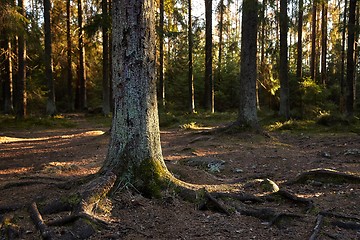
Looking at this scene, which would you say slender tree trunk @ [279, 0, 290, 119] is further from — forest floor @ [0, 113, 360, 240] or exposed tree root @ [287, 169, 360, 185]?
exposed tree root @ [287, 169, 360, 185]

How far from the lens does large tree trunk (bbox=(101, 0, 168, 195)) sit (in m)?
4.77

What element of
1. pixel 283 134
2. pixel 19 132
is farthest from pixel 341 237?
pixel 19 132

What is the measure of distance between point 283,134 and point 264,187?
30.0ft

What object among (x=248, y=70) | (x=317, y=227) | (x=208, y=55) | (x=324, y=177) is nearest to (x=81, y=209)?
(x=317, y=227)

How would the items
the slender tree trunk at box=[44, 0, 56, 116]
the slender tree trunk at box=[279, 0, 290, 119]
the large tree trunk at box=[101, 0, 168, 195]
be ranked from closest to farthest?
the large tree trunk at box=[101, 0, 168, 195] → the slender tree trunk at box=[279, 0, 290, 119] → the slender tree trunk at box=[44, 0, 56, 116]

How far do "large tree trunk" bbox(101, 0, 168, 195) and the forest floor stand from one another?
37 cm

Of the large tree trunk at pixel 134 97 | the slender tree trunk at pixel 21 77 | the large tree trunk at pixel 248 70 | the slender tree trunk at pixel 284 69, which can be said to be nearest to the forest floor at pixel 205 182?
the large tree trunk at pixel 134 97

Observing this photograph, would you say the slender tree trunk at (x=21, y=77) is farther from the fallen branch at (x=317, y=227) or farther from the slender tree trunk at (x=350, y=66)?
the fallen branch at (x=317, y=227)

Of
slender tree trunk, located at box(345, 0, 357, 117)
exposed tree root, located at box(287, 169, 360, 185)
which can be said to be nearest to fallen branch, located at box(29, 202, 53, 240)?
exposed tree root, located at box(287, 169, 360, 185)

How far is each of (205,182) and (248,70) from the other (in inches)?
275

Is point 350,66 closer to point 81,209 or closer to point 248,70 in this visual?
point 248,70

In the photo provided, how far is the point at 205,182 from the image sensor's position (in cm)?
618

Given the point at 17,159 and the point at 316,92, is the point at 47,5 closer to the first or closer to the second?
the point at 17,159

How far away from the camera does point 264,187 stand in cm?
582
